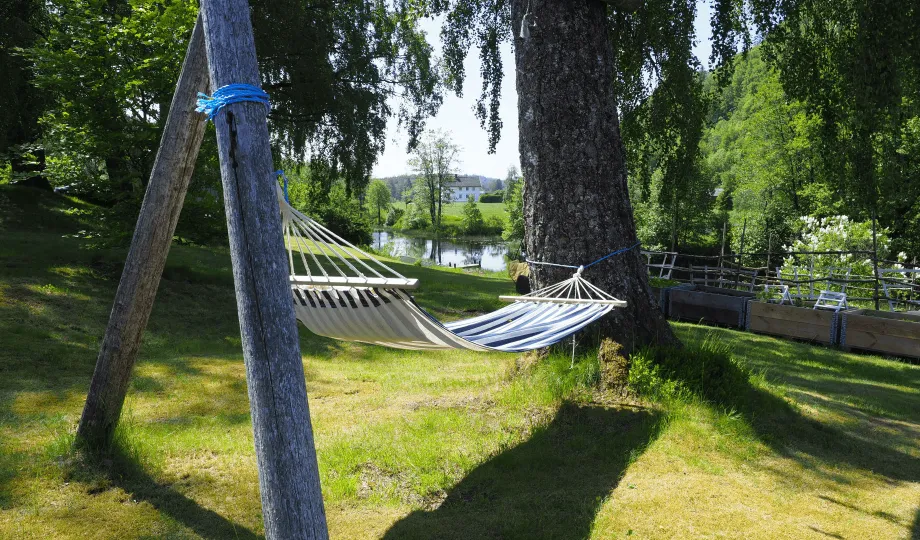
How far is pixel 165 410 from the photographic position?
3.88 m

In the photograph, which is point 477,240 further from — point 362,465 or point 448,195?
point 362,465

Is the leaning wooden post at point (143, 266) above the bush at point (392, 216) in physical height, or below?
below

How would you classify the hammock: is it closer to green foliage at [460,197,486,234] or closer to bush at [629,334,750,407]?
bush at [629,334,750,407]

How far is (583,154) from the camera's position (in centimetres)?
383

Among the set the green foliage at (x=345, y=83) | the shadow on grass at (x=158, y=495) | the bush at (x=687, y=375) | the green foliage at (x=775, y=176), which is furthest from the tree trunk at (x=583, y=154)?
the green foliage at (x=775, y=176)

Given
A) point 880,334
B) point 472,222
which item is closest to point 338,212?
point 880,334

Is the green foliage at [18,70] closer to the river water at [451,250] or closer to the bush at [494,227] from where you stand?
the river water at [451,250]

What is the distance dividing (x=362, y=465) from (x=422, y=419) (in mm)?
629

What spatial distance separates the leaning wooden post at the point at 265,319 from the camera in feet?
5.20

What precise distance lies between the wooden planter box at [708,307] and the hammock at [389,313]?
5.46 meters

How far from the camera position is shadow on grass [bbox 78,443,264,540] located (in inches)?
98.9

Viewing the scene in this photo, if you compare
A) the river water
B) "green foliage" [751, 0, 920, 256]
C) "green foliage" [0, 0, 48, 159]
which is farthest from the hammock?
the river water

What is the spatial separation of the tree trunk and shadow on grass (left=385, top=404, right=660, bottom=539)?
0.63 m

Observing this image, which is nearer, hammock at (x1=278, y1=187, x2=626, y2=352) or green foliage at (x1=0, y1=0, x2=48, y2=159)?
hammock at (x1=278, y1=187, x2=626, y2=352)
